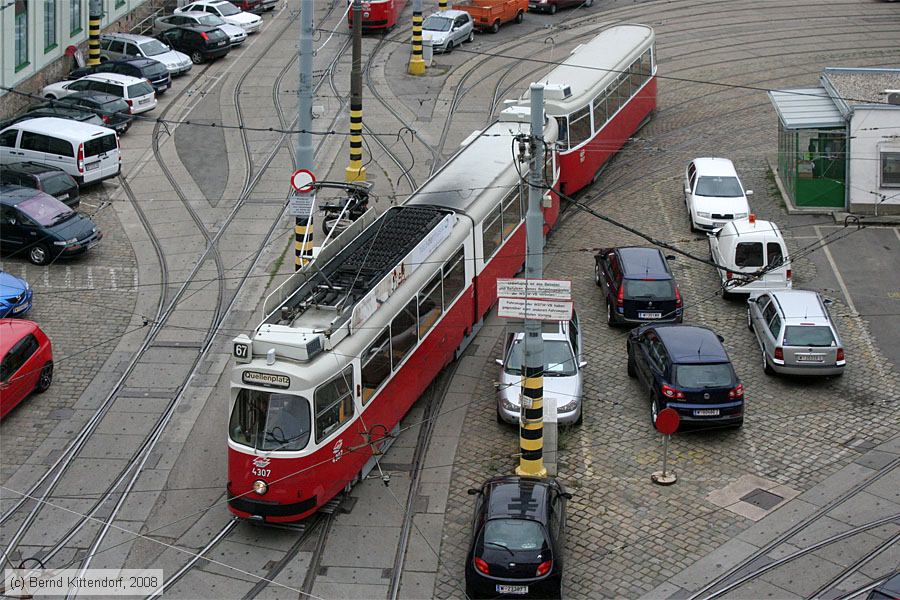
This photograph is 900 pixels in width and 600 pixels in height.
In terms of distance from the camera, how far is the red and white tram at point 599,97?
109 feet

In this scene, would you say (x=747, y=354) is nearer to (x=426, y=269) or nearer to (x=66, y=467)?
(x=426, y=269)

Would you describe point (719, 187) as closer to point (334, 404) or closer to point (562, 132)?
point (562, 132)

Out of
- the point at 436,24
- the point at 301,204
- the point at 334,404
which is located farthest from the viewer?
the point at 436,24

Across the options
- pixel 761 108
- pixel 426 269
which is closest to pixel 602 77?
pixel 761 108

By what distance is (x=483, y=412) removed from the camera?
963 inches

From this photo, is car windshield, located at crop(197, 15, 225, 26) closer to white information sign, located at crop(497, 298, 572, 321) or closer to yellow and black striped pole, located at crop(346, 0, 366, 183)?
yellow and black striped pole, located at crop(346, 0, 366, 183)

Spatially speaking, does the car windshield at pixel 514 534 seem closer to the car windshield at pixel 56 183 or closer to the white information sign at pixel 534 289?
the white information sign at pixel 534 289

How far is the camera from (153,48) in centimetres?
4484

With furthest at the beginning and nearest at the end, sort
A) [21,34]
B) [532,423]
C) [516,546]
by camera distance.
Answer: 1. [21,34]
2. [532,423]
3. [516,546]

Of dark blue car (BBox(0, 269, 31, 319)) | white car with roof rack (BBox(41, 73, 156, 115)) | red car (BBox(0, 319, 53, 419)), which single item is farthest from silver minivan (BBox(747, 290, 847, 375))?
white car with roof rack (BBox(41, 73, 156, 115))

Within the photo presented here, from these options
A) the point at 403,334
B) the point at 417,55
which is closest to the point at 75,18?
the point at 417,55

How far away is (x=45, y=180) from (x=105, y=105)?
6.45 metres

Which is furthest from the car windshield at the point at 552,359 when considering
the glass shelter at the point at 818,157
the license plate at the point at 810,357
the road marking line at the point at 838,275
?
the glass shelter at the point at 818,157

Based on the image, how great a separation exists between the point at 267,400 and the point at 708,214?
15345 mm
